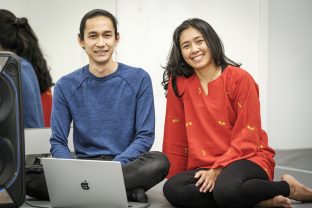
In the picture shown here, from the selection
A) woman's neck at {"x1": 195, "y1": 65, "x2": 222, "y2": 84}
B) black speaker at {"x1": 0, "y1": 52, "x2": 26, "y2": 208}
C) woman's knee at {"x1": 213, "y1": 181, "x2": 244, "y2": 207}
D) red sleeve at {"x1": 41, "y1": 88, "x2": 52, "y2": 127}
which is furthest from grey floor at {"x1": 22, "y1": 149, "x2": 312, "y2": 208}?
red sleeve at {"x1": 41, "y1": 88, "x2": 52, "y2": 127}

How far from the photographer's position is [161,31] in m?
3.61

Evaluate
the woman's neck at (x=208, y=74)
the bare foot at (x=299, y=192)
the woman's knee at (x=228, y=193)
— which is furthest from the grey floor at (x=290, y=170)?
the woman's neck at (x=208, y=74)

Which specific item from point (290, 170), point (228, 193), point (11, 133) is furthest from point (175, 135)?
point (290, 170)

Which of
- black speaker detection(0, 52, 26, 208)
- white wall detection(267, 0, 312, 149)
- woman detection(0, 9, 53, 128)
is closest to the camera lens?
black speaker detection(0, 52, 26, 208)

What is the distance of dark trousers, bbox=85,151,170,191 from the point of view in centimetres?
181

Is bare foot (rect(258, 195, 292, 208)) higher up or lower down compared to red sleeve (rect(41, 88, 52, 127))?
lower down

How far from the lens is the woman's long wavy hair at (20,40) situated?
7.41 ft

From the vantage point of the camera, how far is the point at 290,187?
72.5 inches

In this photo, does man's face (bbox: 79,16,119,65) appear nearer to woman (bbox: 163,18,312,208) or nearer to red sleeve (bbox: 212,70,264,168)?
woman (bbox: 163,18,312,208)

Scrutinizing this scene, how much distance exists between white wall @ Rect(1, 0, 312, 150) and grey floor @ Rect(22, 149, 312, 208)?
32 centimetres

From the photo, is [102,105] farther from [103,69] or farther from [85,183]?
[85,183]

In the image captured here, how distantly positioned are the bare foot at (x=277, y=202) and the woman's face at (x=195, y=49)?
20.7 inches

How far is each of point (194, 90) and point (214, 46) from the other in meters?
0.17

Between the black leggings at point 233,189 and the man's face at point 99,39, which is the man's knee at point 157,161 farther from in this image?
the man's face at point 99,39
